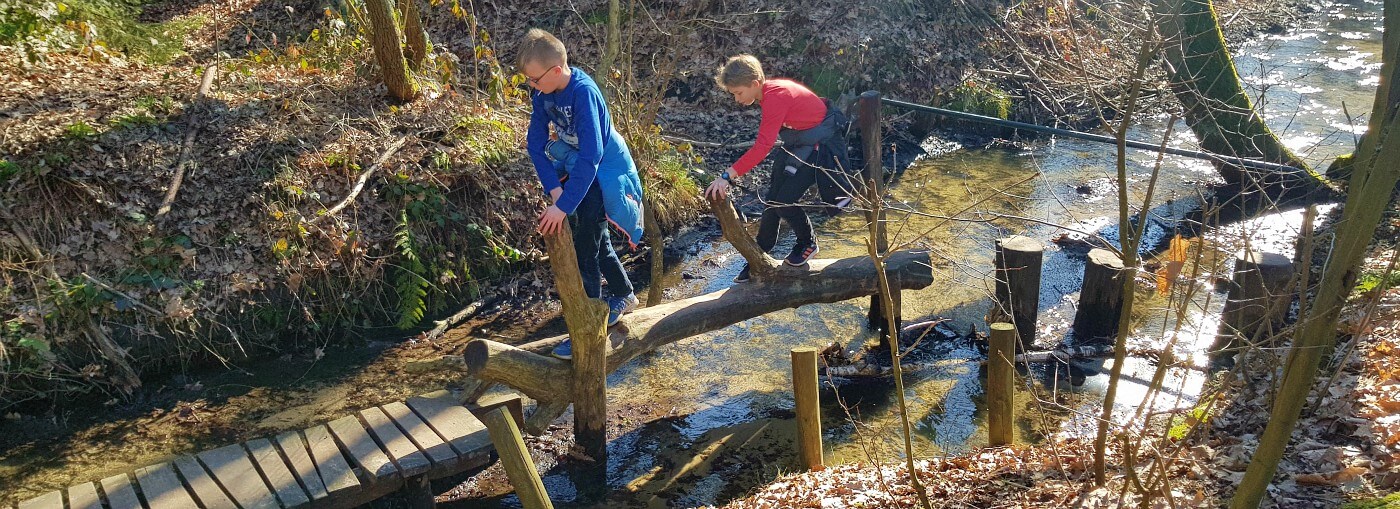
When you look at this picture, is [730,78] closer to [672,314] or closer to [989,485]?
[672,314]

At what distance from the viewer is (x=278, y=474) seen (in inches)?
174

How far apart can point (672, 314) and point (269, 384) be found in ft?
9.93

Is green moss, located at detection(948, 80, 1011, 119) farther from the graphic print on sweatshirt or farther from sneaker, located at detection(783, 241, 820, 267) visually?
the graphic print on sweatshirt

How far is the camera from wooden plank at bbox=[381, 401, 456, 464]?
4.59 meters

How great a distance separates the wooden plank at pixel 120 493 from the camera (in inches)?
163

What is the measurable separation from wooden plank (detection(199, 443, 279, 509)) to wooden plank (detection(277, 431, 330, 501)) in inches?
6.0

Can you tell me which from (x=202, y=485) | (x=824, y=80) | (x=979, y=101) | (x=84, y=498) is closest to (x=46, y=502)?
(x=84, y=498)

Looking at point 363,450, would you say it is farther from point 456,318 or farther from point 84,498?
point 456,318

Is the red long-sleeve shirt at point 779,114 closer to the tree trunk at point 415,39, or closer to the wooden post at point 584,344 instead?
the wooden post at point 584,344

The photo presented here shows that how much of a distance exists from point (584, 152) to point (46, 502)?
3.10 metres

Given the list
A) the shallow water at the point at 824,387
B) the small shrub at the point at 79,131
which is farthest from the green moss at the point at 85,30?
the shallow water at the point at 824,387

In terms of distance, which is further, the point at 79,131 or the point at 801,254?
the point at 79,131

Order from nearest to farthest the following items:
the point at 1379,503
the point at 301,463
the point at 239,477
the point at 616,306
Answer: the point at 1379,503 → the point at 239,477 → the point at 301,463 → the point at 616,306

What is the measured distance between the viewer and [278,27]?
10930mm
